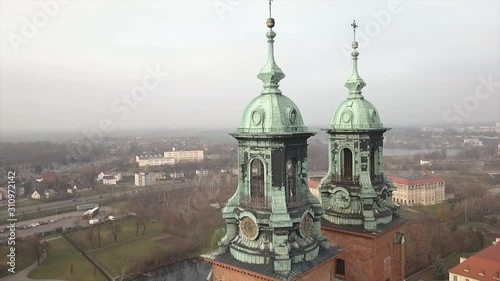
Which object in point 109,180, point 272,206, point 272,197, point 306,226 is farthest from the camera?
point 109,180

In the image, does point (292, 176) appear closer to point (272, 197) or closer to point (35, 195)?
point (272, 197)

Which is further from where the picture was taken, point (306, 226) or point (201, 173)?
point (201, 173)

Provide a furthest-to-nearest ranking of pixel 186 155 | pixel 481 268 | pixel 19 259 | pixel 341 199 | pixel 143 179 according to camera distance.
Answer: pixel 186 155 < pixel 143 179 < pixel 19 259 < pixel 481 268 < pixel 341 199

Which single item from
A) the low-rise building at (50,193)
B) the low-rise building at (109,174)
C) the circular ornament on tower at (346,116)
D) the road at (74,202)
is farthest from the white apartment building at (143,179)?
the circular ornament on tower at (346,116)

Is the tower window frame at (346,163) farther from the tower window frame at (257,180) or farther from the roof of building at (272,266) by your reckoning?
the tower window frame at (257,180)

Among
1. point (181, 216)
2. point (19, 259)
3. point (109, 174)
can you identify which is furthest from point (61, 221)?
point (109, 174)

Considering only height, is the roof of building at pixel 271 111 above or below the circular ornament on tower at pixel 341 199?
above
